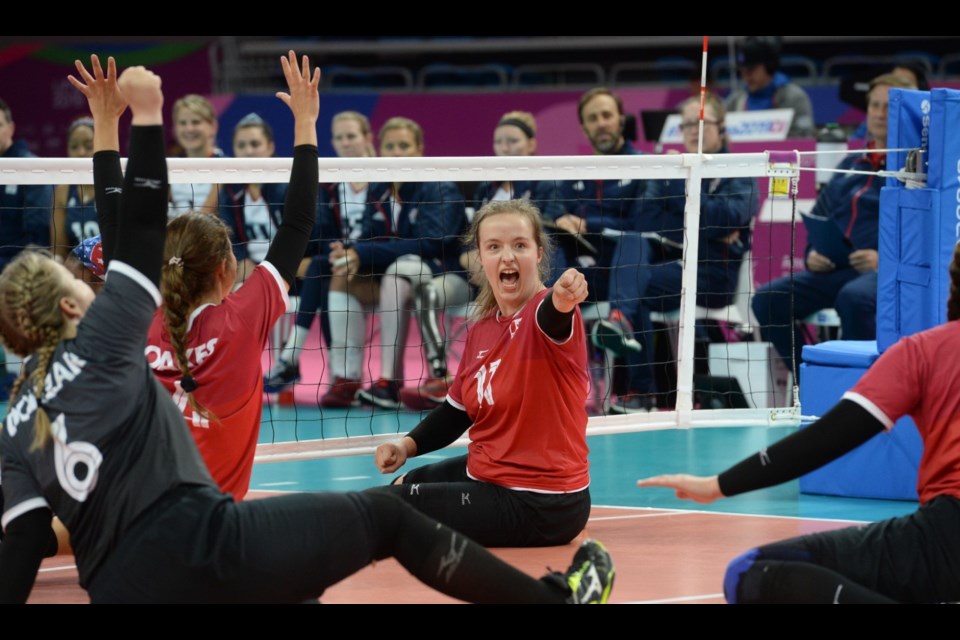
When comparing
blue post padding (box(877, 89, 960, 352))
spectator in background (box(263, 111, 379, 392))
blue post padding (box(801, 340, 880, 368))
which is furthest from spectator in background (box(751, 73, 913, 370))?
spectator in background (box(263, 111, 379, 392))

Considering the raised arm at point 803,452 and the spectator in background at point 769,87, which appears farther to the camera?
the spectator in background at point 769,87

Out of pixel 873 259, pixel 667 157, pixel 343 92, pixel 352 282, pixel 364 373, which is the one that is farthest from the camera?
pixel 343 92

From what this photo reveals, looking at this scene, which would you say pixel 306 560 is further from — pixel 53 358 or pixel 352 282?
pixel 352 282

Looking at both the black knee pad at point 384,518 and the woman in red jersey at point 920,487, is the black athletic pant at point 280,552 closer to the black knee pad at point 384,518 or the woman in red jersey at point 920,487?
the black knee pad at point 384,518

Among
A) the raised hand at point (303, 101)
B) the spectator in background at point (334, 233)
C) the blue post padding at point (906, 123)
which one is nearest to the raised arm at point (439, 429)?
the raised hand at point (303, 101)

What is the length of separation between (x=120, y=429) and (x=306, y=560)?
53 centimetres

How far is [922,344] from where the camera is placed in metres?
3.12

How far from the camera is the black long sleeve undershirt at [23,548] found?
9.71 ft

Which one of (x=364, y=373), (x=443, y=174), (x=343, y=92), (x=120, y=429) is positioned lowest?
(x=364, y=373)

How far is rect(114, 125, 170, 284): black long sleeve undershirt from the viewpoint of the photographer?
9.53 ft

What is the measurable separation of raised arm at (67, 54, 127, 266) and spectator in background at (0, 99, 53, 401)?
14.6ft

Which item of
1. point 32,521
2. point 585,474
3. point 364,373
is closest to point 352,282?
point 364,373

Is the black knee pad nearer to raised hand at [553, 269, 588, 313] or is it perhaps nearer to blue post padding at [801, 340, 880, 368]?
raised hand at [553, 269, 588, 313]

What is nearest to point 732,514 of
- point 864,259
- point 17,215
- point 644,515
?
point 644,515
